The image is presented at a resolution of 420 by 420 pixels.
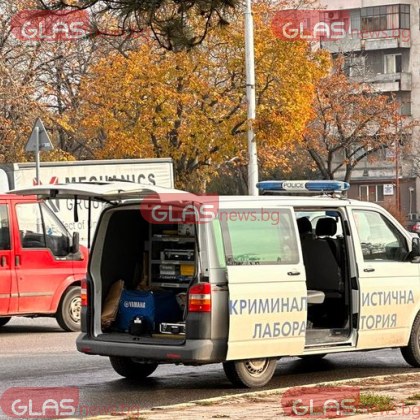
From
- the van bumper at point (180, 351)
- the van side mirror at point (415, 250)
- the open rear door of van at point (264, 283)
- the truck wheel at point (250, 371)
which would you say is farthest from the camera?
the van side mirror at point (415, 250)

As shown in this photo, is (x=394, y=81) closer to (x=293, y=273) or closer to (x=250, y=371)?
(x=293, y=273)

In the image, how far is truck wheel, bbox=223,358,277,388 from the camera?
11.8 meters

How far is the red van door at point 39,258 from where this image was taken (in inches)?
706

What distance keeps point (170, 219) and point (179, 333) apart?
1.11 metres

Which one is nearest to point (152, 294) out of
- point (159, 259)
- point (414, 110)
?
point (159, 259)

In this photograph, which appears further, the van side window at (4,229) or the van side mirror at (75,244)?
the van side mirror at (75,244)

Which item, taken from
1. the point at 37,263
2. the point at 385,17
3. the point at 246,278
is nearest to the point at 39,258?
the point at 37,263

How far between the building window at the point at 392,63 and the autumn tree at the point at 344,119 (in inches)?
1072

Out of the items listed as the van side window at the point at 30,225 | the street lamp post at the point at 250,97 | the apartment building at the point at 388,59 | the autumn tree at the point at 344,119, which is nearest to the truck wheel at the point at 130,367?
the van side window at the point at 30,225

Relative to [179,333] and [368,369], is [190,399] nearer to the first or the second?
[179,333]

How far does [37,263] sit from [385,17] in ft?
257

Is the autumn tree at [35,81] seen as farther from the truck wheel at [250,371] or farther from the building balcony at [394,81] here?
the building balcony at [394,81]

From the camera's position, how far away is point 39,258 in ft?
59.6

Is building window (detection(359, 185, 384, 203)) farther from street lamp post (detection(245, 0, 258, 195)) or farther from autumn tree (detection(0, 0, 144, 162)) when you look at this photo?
street lamp post (detection(245, 0, 258, 195))
